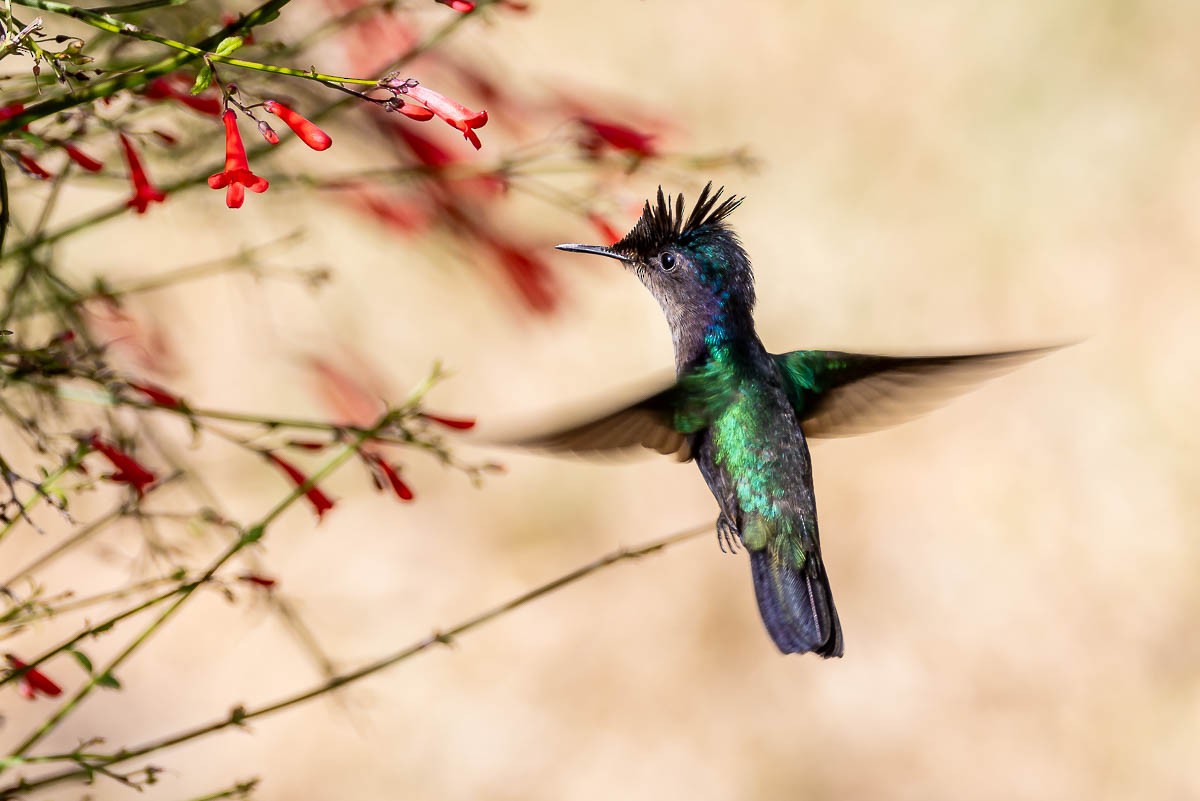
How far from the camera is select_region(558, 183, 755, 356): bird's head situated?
242cm

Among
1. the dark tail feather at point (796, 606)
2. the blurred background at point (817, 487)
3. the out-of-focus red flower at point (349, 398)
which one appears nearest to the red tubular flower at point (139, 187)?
the dark tail feather at point (796, 606)

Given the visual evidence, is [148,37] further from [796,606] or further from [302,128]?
[796,606]

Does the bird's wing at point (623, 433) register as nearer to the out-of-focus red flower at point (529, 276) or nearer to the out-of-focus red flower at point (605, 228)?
the out-of-focus red flower at point (605, 228)

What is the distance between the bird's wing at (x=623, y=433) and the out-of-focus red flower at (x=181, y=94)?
67 centimetres

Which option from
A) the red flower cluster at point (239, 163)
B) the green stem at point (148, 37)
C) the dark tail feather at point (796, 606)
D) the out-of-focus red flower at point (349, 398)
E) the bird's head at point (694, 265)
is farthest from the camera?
the out-of-focus red flower at point (349, 398)

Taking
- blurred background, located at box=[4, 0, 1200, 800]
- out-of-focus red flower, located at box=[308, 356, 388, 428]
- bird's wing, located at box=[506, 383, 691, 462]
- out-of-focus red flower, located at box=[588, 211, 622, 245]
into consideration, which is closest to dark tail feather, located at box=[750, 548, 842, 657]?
bird's wing, located at box=[506, 383, 691, 462]

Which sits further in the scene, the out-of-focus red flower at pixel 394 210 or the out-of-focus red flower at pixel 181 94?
the out-of-focus red flower at pixel 394 210

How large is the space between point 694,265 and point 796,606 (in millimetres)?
625

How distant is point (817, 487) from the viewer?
254 inches

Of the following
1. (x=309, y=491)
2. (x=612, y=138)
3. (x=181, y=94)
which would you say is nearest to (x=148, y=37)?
(x=181, y=94)

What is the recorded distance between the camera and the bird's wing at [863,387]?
97.9 inches

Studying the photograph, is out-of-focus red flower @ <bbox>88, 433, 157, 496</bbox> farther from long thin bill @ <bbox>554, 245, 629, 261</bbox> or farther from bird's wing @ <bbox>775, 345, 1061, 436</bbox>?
bird's wing @ <bbox>775, 345, 1061, 436</bbox>

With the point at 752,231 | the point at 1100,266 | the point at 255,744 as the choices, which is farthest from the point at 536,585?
the point at 1100,266

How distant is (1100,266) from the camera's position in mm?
6836
